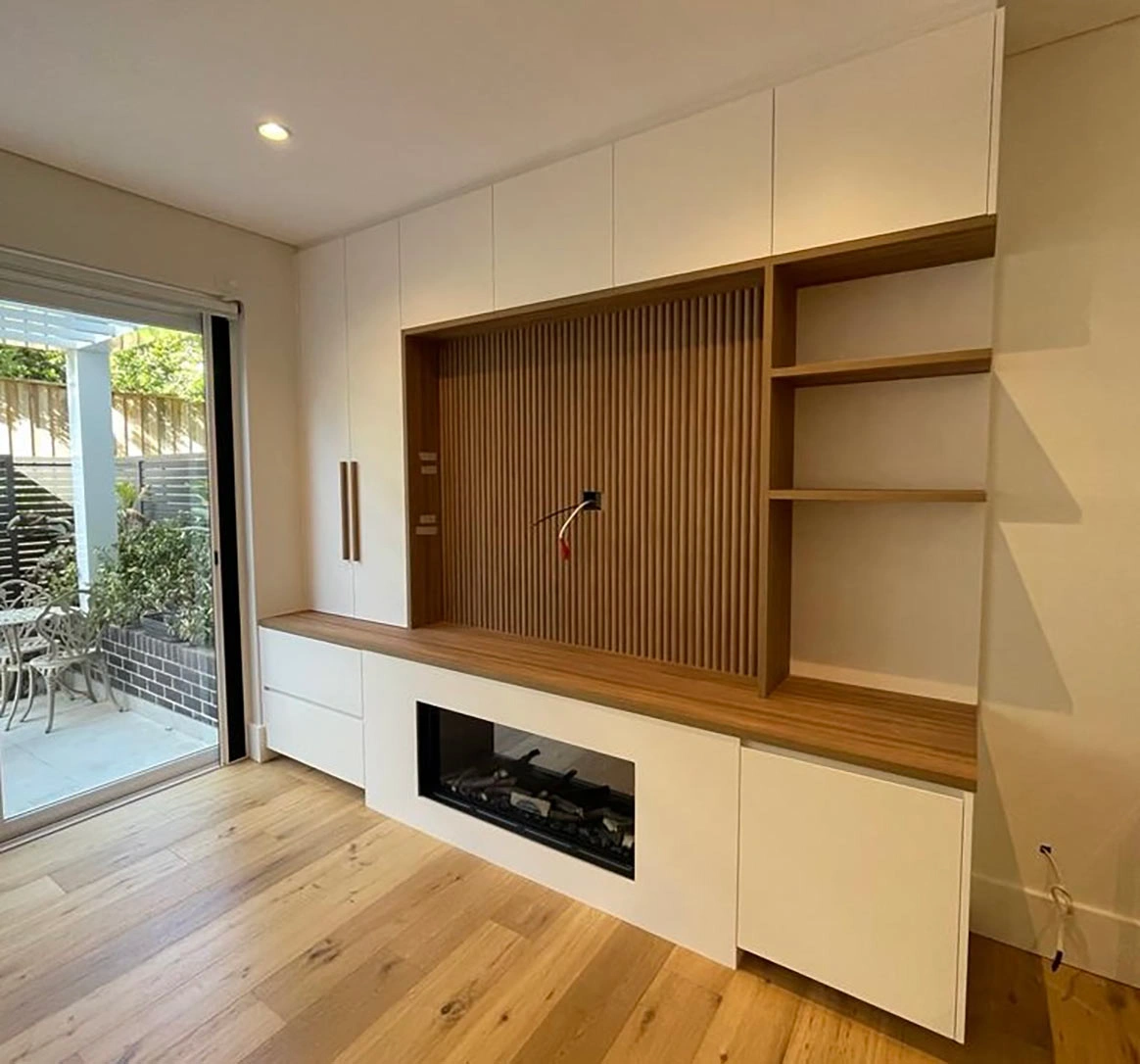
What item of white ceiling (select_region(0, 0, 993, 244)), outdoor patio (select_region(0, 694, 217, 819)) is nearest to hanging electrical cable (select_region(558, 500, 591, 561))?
white ceiling (select_region(0, 0, 993, 244))

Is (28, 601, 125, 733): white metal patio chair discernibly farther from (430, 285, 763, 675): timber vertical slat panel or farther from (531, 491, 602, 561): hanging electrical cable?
(531, 491, 602, 561): hanging electrical cable

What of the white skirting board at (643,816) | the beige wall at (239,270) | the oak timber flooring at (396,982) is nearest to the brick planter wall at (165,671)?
the beige wall at (239,270)

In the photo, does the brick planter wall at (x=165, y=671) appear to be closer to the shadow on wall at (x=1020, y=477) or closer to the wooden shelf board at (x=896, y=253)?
the wooden shelf board at (x=896, y=253)

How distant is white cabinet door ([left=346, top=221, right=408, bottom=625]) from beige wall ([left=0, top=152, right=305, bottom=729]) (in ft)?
1.46

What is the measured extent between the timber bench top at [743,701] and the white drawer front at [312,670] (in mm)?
117

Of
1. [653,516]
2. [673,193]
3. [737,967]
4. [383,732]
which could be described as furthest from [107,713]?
[673,193]

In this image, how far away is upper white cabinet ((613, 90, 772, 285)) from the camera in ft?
6.22

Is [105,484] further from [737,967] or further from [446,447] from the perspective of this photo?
[737,967]

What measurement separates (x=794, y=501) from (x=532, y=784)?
4.72 ft

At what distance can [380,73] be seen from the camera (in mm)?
1823

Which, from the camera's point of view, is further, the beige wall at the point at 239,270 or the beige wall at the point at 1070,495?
the beige wall at the point at 239,270

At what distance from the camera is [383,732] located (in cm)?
268

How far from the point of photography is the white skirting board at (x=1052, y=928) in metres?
1.81

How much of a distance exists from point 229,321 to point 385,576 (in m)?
1.43
